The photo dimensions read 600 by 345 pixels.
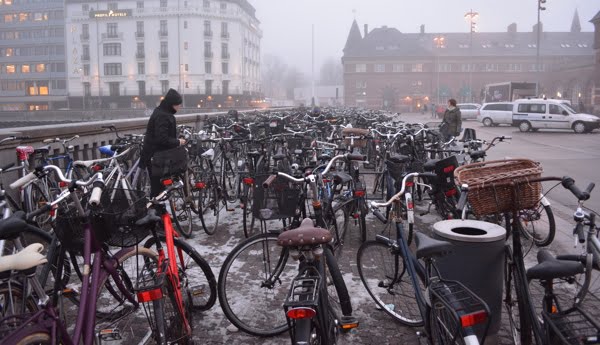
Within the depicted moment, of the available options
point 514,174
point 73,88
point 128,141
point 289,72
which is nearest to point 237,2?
point 73,88

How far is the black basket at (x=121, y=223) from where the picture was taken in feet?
9.86

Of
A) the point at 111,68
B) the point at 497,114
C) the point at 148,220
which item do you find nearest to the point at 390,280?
the point at 148,220

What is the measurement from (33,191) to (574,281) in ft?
19.9

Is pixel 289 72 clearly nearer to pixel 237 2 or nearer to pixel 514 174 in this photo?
pixel 237 2

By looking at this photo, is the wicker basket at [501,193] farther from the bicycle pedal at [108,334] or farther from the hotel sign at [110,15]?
the hotel sign at [110,15]

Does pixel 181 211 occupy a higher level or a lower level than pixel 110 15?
lower

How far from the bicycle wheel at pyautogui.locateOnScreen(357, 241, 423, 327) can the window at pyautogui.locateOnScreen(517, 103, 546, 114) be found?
2509cm

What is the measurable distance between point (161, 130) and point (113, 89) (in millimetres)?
71463

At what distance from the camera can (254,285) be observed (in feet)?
14.6

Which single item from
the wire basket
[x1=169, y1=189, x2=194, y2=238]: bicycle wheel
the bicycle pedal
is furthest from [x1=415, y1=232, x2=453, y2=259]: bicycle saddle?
[x1=169, y1=189, x2=194, y2=238]: bicycle wheel

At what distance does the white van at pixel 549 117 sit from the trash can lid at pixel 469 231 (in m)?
24.8

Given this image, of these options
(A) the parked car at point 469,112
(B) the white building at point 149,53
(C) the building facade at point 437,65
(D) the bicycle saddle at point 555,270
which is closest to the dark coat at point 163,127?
(D) the bicycle saddle at point 555,270

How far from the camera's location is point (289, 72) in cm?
13975

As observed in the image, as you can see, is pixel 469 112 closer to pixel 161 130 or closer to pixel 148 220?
pixel 161 130
